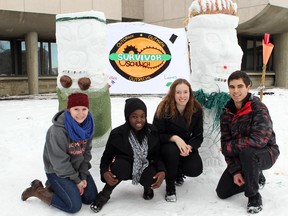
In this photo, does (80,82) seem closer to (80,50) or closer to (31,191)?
(80,50)

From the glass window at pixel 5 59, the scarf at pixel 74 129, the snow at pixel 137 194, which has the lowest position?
the snow at pixel 137 194

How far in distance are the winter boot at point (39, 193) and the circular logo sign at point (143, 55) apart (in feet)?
18.5

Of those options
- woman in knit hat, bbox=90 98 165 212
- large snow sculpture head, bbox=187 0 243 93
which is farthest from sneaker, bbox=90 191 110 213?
large snow sculpture head, bbox=187 0 243 93

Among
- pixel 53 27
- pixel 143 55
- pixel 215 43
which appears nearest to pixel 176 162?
pixel 215 43

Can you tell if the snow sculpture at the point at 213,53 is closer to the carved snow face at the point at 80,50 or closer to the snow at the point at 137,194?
the snow at the point at 137,194

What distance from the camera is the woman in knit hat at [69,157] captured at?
2.34m

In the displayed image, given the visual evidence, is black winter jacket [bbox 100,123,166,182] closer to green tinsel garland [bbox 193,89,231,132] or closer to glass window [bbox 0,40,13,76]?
green tinsel garland [bbox 193,89,231,132]

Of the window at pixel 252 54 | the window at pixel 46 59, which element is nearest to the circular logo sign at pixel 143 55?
the window at pixel 46 59

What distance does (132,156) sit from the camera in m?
2.48

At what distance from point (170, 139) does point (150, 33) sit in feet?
19.4

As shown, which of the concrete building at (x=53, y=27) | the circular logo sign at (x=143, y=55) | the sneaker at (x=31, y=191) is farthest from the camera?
the concrete building at (x=53, y=27)

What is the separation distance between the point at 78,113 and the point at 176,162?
33.2 inches

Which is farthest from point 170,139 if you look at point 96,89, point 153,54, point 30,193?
point 153,54

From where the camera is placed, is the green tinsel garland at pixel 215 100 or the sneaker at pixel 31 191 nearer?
the sneaker at pixel 31 191
